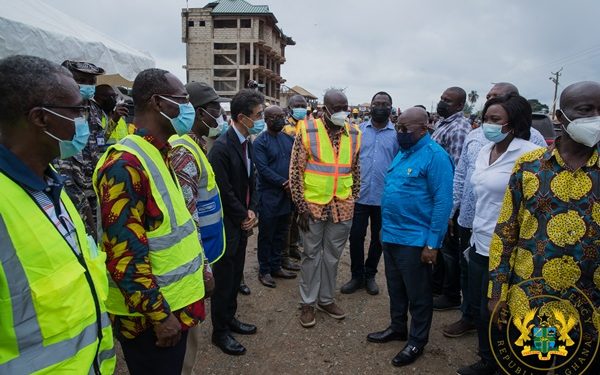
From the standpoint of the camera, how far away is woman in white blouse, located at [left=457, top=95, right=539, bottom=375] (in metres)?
2.65

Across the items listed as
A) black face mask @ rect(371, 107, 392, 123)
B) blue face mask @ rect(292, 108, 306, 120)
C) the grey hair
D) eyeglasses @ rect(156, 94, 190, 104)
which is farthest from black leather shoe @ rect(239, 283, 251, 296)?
the grey hair

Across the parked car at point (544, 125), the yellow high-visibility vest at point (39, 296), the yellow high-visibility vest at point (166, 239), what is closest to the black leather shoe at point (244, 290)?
the yellow high-visibility vest at point (166, 239)

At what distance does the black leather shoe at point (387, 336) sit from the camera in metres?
3.40

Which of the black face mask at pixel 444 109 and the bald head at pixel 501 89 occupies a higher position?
the bald head at pixel 501 89

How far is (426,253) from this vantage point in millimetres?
2951

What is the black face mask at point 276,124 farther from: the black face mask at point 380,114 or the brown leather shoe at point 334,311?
the brown leather shoe at point 334,311

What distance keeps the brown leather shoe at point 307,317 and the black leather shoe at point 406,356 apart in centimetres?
89

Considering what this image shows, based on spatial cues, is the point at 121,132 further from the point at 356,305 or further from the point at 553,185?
the point at 553,185

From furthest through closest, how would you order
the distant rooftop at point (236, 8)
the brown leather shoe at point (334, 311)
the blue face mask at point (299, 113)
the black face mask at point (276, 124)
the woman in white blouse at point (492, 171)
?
the distant rooftop at point (236, 8) < the blue face mask at point (299, 113) < the black face mask at point (276, 124) < the brown leather shoe at point (334, 311) < the woman in white blouse at point (492, 171)

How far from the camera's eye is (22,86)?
1179 mm

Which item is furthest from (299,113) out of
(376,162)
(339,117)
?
(339,117)

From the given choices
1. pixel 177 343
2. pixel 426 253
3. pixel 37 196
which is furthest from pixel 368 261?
pixel 37 196

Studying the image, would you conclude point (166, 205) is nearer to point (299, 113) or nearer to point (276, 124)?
point (276, 124)

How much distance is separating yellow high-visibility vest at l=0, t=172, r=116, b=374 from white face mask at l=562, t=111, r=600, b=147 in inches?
90.7
